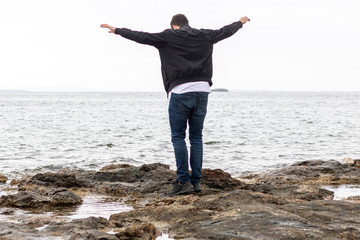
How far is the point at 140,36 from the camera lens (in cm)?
571

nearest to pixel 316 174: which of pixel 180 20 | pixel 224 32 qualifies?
pixel 224 32

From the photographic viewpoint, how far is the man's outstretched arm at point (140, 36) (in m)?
5.70

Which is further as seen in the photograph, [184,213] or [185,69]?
[185,69]

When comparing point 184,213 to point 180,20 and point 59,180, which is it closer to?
point 180,20

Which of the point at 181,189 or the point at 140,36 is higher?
the point at 140,36

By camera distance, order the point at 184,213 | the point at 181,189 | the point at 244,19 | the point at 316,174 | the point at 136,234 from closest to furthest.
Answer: the point at 136,234 → the point at 184,213 → the point at 181,189 → the point at 244,19 → the point at 316,174

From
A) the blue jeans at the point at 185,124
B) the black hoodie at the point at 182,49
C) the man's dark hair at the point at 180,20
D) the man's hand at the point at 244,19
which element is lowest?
the blue jeans at the point at 185,124

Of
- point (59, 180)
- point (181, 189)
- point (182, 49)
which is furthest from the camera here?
point (59, 180)

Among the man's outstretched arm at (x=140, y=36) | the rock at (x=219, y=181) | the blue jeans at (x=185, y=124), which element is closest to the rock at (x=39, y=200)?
the blue jeans at (x=185, y=124)

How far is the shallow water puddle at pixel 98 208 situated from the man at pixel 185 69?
90cm

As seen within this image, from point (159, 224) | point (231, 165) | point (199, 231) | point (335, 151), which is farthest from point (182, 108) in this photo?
point (335, 151)

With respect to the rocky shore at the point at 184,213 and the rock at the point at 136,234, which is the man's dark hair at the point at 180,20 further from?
the rock at the point at 136,234

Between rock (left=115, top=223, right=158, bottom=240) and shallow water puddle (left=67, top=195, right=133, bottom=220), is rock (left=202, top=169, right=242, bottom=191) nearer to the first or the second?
shallow water puddle (left=67, top=195, right=133, bottom=220)

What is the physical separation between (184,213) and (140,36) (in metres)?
2.26
